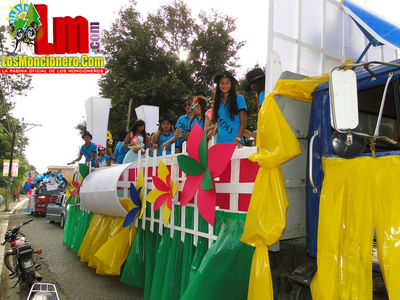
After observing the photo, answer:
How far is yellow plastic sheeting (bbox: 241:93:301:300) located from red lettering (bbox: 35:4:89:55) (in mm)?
11321

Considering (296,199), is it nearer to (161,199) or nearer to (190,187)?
(190,187)

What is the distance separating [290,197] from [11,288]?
494cm

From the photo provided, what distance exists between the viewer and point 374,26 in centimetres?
262

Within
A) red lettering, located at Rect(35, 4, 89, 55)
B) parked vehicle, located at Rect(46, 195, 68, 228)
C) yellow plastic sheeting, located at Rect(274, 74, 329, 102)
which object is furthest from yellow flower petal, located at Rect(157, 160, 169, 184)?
red lettering, located at Rect(35, 4, 89, 55)

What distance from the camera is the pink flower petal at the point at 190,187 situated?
119 inches

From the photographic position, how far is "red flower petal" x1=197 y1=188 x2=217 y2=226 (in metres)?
2.81

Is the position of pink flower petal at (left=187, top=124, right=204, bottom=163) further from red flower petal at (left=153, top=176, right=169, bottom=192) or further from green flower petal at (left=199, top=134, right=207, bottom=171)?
red flower petal at (left=153, top=176, right=169, bottom=192)

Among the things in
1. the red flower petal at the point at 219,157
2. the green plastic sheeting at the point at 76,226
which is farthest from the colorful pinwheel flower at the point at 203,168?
the green plastic sheeting at the point at 76,226

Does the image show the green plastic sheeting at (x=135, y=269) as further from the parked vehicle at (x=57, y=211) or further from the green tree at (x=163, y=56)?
the green tree at (x=163, y=56)

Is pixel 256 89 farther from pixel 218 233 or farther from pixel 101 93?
pixel 101 93

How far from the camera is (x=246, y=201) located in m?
2.60

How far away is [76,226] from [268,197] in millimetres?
6036

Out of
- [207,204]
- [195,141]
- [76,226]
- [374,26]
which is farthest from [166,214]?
[76,226]

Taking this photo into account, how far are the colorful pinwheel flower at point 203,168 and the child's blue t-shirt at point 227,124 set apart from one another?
52cm
